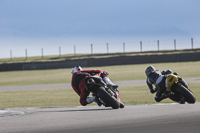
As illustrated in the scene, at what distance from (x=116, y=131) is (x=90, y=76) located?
3255 mm

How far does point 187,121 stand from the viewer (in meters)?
6.51

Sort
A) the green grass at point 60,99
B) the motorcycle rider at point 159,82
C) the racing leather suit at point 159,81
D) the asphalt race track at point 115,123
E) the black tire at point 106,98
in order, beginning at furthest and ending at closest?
1. the green grass at point 60,99
2. the racing leather suit at point 159,81
3. the motorcycle rider at point 159,82
4. the black tire at point 106,98
5. the asphalt race track at point 115,123

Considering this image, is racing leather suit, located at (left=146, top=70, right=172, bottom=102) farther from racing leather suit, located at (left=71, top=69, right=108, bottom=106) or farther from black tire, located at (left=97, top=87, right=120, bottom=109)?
Answer: black tire, located at (left=97, top=87, right=120, bottom=109)

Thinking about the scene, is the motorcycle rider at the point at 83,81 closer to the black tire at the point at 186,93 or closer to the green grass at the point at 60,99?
the black tire at the point at 186,93

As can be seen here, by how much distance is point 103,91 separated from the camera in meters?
8.29

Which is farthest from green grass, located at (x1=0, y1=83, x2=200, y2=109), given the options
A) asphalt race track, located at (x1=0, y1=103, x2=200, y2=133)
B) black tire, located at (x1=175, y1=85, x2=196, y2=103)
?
asphalt race track, located at (x1=0, y1=103, x2=200, y2=133)

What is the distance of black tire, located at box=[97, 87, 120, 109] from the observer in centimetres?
818

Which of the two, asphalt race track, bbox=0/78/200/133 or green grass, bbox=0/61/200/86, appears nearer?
asphalt race track, bbox=0/78/200/133

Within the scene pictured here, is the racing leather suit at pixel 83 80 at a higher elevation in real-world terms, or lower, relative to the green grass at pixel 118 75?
higher

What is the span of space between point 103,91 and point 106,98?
0.20m

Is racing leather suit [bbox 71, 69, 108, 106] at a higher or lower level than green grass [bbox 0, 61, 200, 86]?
higher

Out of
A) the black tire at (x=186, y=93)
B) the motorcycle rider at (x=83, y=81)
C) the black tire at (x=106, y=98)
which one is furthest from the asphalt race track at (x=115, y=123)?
the motorcycle rider at (x=83, y=81)

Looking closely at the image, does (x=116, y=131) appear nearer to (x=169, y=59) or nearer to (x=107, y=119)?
(x=107, y=119)

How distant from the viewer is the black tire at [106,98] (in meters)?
8.18
